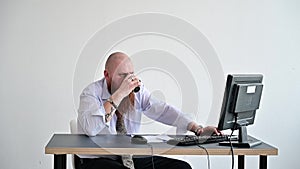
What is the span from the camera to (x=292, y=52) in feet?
11.8

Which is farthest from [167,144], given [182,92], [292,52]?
[292,52]

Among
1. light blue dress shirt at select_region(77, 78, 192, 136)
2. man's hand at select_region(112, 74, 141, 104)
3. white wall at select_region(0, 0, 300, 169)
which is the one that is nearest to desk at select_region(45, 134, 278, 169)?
light blue dress shirt at select_region(77, 78, 192, 136)

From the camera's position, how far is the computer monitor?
87.5 inches

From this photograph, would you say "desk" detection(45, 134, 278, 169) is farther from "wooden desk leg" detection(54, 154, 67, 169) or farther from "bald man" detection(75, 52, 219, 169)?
"bald man" detection(75, 52, 219, 169)

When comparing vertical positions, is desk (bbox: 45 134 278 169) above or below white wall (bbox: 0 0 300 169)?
below

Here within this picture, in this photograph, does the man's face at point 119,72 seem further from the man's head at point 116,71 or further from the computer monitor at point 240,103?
the computer monitor at point 240,103

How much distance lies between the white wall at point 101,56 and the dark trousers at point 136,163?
0.94 metres

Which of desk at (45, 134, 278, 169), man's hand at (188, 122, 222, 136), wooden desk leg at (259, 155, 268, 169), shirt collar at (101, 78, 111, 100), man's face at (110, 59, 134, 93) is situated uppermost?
man's face at (110, 59, 134, 93)

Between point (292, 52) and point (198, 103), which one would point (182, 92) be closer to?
point (198, 103)

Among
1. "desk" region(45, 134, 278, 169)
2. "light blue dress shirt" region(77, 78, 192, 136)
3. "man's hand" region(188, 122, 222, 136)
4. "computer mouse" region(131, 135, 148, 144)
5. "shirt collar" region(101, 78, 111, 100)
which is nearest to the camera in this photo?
"desk" region(45, 134, 278, 169)

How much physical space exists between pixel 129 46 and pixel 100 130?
1246mm

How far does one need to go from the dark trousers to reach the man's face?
1.46 feet

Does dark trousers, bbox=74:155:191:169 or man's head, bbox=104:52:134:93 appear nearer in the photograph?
dark trousers, bbox=74:155:191:169

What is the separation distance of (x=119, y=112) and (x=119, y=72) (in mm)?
253
